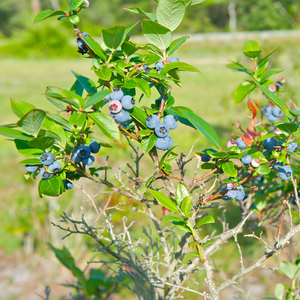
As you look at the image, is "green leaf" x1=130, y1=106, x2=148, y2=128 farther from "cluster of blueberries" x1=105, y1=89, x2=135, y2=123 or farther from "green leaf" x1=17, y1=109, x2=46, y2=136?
"green leaf" x1=17, y1=109, x2=46, y2=136

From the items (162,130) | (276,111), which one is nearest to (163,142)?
(162,130)

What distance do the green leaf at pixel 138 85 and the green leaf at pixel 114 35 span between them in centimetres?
8

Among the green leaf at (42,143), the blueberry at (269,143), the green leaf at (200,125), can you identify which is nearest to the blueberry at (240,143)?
the blueberry at (269,143)

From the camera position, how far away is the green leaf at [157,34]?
0.59 metres

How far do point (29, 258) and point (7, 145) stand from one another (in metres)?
2.86

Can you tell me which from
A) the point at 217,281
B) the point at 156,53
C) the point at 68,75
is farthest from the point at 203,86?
the point at 156,53

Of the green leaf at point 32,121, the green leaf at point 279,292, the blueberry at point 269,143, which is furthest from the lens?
the green leaf at point 279,292

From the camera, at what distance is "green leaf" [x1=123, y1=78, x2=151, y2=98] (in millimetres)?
591

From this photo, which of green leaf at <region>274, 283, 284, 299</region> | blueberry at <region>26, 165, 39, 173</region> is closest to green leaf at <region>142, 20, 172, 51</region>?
blueberry at <region>26, 165, 39, 173</region>

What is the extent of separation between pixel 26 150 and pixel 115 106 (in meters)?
0.21

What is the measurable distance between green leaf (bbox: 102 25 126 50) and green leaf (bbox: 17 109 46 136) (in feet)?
0.67

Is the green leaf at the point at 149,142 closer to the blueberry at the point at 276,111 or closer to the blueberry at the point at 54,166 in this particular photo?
the blueberry at the point at 54,166

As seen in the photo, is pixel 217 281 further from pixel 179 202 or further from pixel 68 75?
pixel 68 75

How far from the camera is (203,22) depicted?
82.6 ft
